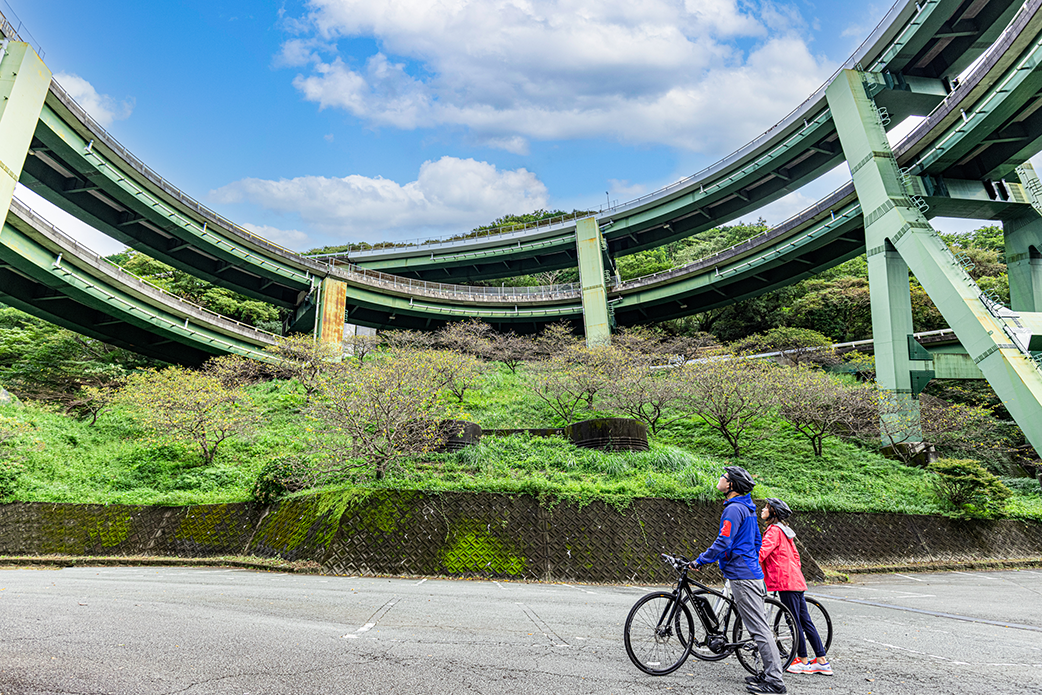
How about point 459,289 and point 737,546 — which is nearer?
point 737,546

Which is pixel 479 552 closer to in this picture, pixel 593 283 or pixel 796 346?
pixel 796 346

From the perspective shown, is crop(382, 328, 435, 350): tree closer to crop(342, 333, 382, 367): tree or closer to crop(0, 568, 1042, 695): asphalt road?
crop(342, 333, 382, 367): tree

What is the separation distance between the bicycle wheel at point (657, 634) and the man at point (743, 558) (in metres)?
0.43

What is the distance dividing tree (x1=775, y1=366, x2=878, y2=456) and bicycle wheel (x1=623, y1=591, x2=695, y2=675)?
1686cm

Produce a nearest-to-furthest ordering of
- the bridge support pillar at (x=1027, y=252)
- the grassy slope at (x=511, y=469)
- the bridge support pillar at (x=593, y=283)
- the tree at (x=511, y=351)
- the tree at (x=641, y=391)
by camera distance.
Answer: the grassy slope at (x=511, y=469) → the tree at (x=641, y=391) → the bridge support pillar at (x=1027, y=252) → the tree at (x=511, y=351) → the bridge support pillar at (x=593, y=283)

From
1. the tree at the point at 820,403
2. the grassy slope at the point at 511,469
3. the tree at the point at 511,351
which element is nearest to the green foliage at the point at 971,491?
the grassy slope at the point at 511,469

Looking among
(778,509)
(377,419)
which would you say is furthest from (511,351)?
(778,509)

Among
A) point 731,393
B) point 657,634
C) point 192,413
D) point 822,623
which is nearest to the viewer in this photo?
point 657,634

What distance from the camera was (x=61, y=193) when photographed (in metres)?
27.8

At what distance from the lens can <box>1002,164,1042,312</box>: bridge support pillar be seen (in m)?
23.3

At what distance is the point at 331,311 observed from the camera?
3641 cm

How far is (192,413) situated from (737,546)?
62.4 feet

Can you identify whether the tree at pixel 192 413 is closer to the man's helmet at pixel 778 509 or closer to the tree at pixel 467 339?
the tree at pixel 467 339

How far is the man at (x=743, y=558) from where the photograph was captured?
425 cm
